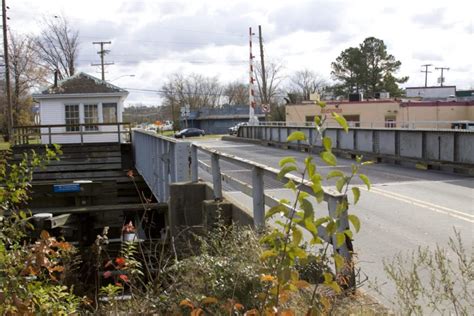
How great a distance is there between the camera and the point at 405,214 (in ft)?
34.2

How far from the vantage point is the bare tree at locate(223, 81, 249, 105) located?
129500mm

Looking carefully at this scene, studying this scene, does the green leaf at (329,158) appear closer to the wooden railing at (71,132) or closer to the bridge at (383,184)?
the bridge at (383,184)

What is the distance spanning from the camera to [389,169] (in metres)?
19.5

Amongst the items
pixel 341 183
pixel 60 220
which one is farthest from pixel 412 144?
pixel 341 183

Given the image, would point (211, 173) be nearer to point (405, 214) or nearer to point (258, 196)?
point (258, 196)

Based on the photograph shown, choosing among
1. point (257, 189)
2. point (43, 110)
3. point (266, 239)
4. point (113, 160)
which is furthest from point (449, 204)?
point (43, 110)

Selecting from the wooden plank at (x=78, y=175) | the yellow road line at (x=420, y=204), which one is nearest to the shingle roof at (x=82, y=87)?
the wooden plank at (x=78, y=175)

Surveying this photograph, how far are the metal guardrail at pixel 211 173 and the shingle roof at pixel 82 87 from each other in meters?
11.2

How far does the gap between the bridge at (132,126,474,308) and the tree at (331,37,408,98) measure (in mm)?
59361

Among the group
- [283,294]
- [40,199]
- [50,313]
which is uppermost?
[283,294]

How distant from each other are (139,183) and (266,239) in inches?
868

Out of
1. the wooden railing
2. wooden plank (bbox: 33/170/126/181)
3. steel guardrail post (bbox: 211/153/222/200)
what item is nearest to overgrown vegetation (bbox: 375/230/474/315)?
steel guardrail post (bbox: 211/153/222/200)

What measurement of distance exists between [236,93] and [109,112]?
326 feet

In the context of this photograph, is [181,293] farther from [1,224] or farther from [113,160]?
[113,160]
